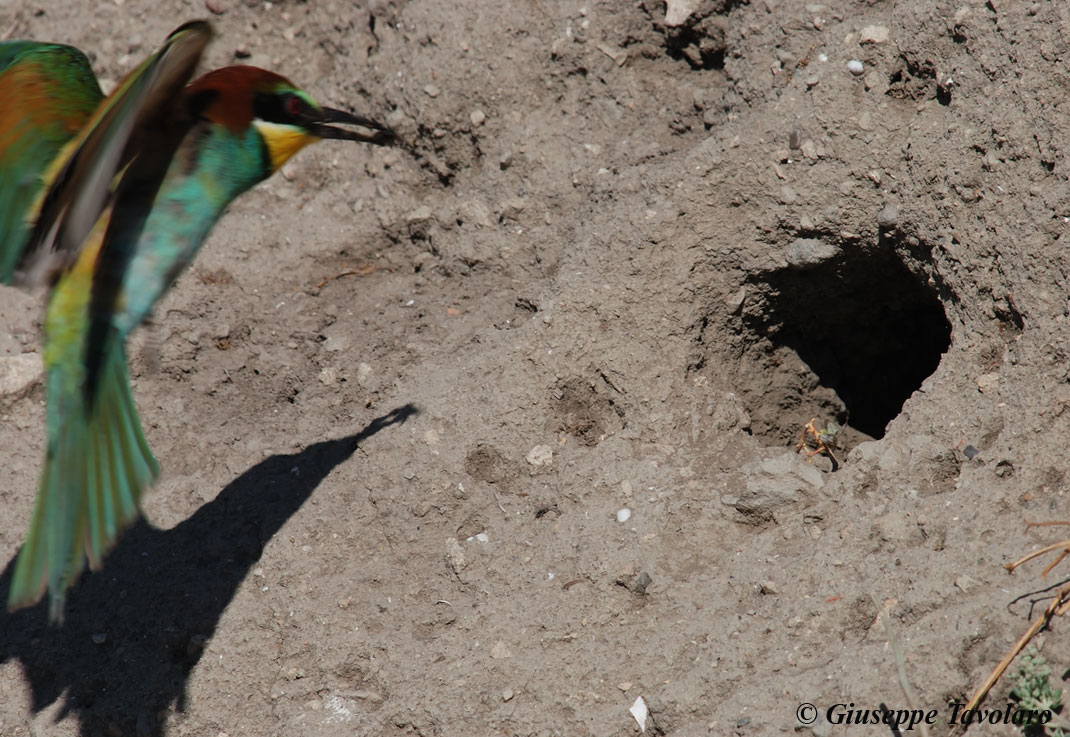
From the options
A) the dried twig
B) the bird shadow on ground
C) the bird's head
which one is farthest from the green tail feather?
the dried twig

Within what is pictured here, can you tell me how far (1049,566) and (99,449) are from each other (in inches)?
72.7

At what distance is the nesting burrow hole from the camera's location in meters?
2.63

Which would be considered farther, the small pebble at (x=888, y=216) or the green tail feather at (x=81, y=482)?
the small pebble at (x=888, y=216)

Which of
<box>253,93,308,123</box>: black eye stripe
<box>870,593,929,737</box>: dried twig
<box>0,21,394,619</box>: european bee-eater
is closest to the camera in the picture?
<box>870,593,929,737</box>: dried twig

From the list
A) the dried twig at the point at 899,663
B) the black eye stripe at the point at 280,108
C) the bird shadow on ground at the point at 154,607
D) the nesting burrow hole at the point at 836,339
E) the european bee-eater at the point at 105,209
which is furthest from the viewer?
the nesting burrow hole at the point at 836,339

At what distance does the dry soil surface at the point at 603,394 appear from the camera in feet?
6.73

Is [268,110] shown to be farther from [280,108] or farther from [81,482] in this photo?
[81,482]

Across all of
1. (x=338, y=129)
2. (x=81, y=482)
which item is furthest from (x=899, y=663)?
(x=338, y=129)

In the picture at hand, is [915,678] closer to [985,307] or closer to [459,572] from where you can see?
[985,307]

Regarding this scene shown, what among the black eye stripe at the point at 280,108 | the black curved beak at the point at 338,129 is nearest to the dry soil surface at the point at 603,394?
the black curved beak at the point at 338,129

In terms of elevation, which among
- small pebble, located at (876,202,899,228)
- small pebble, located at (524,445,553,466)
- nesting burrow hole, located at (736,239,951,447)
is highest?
small pebble, located at (876,202,899,228)

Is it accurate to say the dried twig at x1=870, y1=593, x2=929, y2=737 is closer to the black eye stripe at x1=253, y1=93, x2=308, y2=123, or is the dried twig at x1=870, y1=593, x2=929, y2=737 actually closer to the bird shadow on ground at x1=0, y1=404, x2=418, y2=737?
the bird shadow on ground at x1=0, y1=404, x2=418, y2=737

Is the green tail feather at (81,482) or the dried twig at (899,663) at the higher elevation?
the dried twig at (899,663)

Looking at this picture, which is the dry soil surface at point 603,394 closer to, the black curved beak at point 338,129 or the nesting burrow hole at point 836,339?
the nesting burrow hole at point 836,339
